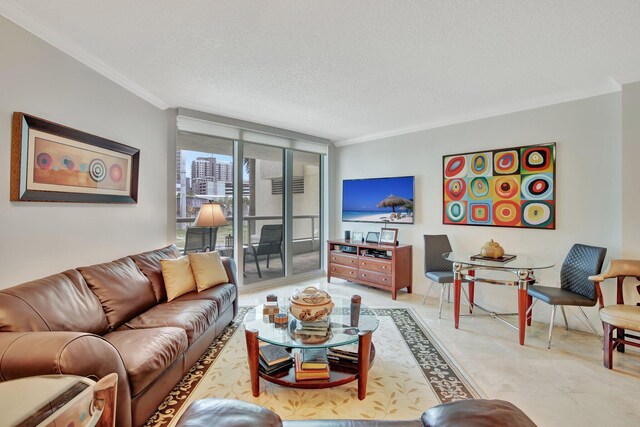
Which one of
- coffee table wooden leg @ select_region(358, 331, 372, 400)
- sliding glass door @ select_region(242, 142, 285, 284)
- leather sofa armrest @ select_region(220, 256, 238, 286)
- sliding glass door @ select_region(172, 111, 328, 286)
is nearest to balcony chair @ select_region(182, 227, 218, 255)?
sliding glass door @ select_region(172, 111, 328, 286)

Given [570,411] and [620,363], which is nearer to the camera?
[570,411]

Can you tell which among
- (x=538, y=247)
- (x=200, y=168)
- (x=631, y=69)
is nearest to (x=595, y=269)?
(x=538, y=247)

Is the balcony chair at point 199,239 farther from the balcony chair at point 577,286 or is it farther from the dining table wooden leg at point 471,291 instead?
the balcony chair at point 577,286

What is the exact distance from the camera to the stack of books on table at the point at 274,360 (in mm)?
2008

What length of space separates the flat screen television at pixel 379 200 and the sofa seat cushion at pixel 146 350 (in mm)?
3394

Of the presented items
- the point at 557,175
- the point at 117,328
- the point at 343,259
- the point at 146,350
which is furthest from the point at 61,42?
the point at 557,175

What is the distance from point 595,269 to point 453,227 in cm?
152

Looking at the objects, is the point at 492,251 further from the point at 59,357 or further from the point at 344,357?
the point at 59,357

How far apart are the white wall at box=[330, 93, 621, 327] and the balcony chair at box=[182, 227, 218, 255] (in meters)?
2.75

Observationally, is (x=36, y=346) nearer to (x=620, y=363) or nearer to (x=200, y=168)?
(x=200, y=168)

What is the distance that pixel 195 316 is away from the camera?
7.41ft

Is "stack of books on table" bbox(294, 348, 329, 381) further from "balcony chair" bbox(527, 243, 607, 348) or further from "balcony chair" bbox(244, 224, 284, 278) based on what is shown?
"balcony chair" bbox(244, 224, 284, 278)

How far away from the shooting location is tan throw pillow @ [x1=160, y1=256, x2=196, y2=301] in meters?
2.68

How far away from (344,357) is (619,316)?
2138 mm
